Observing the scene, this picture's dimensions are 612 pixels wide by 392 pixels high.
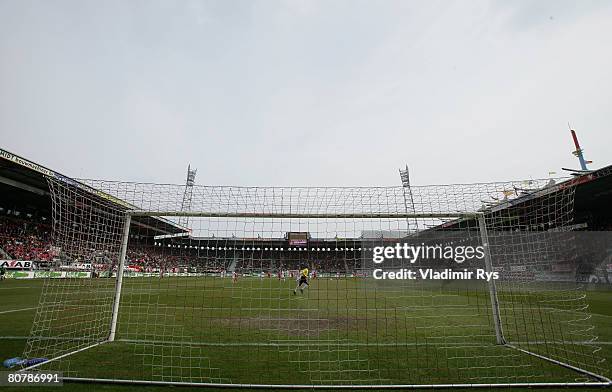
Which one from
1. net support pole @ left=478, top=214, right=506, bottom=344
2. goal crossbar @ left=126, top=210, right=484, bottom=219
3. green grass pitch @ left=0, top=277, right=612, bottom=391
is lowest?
green grass pitch @ left=0, top=277, right=612, bottom=391

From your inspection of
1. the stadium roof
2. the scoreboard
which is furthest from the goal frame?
the stadium roof

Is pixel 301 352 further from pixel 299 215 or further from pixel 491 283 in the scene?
pixel 491 283

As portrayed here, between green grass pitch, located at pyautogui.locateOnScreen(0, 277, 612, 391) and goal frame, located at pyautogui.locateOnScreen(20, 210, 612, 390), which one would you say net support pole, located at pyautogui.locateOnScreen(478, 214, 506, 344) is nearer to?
goal frame, located at pyautogui.locateOnScreen(20, 210, 612, 390)

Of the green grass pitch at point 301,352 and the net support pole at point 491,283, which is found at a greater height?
the net support pole at point 491,283

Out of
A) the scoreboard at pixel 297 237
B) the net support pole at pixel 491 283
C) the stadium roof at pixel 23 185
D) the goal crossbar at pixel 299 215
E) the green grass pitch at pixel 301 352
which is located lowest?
the green grass pitch at pixel 301 352

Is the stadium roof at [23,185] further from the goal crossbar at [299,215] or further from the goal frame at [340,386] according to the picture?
the goal crossbar at [299,215]

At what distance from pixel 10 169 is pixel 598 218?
152 ft

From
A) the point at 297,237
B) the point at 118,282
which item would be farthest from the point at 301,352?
the point at 118,282

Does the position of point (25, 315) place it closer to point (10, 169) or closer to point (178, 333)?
point (178, 333)

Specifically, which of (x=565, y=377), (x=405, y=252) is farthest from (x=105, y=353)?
(x=405, y=252)

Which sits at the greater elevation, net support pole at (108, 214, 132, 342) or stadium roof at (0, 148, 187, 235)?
stadium roof at (0, 148, 187, 235)

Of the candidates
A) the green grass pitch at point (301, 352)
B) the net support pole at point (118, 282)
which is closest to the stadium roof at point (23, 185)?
the net support pole at point (118, 282)

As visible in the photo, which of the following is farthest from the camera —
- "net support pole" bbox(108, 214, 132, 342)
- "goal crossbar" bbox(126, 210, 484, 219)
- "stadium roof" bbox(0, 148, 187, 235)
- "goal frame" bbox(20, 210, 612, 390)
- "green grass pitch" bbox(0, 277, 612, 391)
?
"stadium roof" bbox(0, 148, 187, 235)

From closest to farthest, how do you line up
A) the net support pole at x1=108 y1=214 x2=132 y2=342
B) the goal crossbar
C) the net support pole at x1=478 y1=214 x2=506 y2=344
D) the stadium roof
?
the goal crossbar, the net support pole at x1=108 y1=214 x2=132 y2=342, the net support pole at x1=478 y1=214 x2=506 y2=344, the stadium roof
